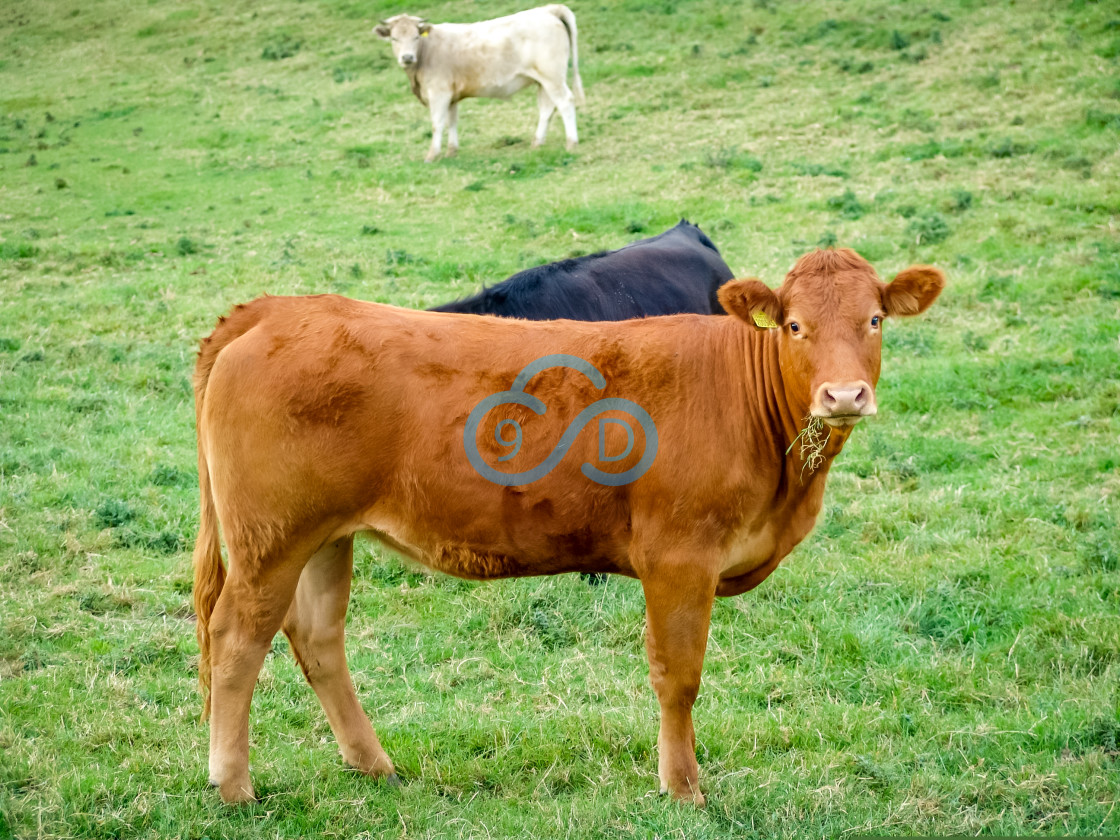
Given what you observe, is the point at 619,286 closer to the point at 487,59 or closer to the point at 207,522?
the point at 207,522

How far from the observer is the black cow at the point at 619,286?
21.5 ft

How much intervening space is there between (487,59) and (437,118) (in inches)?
68.0

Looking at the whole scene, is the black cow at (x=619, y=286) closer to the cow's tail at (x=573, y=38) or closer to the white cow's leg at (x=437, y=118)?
the white cow's leg at (x=437, y=118)

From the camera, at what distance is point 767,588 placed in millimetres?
5930

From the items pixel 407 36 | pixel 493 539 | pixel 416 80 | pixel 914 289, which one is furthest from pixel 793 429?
pixel 407 36

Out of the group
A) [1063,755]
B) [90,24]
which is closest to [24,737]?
[1063,755]

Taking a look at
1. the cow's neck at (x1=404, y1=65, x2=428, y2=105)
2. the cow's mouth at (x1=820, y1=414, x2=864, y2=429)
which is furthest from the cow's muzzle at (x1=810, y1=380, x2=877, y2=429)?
the cow's neck at (x1=404, y1=65, x2=428, y2=105)

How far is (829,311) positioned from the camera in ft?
12.6

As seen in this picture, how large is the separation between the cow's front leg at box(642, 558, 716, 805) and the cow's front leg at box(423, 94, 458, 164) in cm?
1528

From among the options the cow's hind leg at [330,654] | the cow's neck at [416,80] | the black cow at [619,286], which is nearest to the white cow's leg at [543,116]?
the cow's neck at [416,80]

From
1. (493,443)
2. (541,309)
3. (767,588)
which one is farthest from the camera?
(541,309)

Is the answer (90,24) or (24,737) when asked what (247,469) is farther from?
(90,24)

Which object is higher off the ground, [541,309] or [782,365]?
[782,365]

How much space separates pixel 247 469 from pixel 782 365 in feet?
6.77
